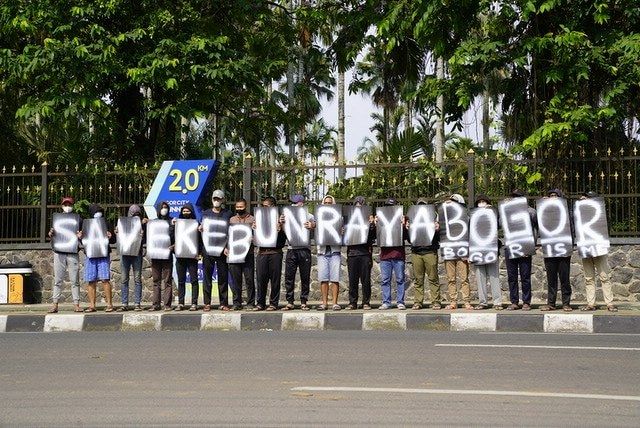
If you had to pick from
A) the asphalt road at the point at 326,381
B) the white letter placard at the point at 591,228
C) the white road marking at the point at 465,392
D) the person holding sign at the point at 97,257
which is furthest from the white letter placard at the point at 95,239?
the white road marking at the point at 465,392

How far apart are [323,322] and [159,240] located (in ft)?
10.7

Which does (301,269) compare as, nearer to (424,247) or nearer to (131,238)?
(424,247)

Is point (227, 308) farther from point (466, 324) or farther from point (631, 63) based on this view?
point (631, 63)

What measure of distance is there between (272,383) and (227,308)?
25.8 ft

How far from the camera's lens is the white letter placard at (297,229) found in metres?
15.9

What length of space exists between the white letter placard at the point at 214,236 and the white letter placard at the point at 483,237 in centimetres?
372

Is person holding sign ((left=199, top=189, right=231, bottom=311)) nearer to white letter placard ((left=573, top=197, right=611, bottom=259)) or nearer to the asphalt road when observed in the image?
the asphalt road

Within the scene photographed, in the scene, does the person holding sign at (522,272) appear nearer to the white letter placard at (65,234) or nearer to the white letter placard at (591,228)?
the white letter placard at (591,228)

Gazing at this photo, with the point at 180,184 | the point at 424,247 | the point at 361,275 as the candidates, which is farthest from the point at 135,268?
the point at 424,247

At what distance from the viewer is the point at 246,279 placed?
52.3 ft

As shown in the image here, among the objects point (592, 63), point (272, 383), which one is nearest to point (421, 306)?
point (592, 63)

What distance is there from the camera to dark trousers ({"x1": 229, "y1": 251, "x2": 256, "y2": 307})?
15.9m

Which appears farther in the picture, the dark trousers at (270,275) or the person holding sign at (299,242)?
the person holding sign at (299,242)

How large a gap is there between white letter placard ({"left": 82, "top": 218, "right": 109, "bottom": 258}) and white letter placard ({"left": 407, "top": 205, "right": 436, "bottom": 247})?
4801 mm
